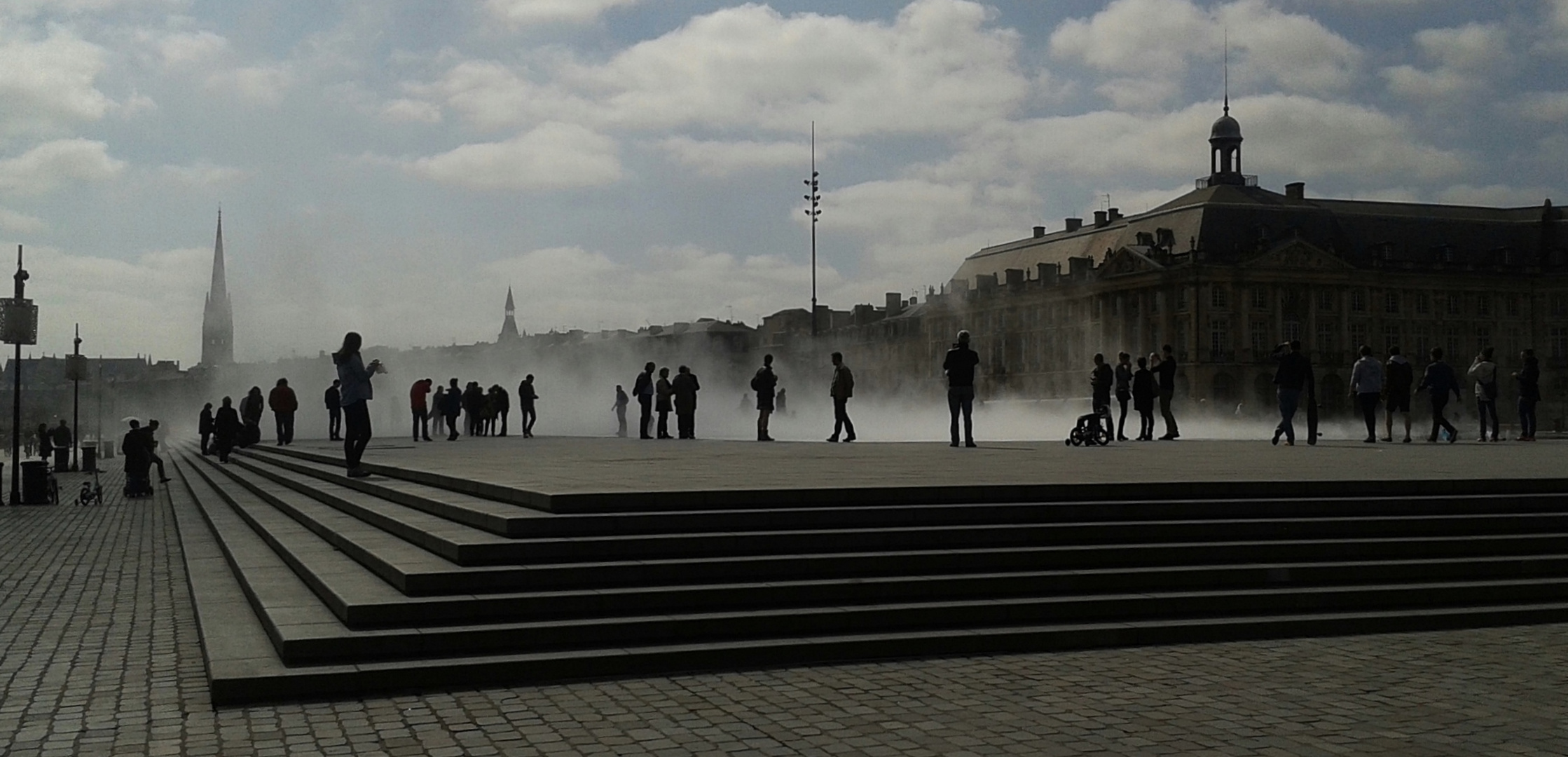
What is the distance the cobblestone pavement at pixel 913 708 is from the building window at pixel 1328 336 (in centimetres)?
9389

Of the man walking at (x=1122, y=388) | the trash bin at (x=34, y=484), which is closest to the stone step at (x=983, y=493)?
the man walking at (x=1122, y=388)

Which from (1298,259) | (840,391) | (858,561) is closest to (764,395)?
(840,391)

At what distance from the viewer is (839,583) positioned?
953 centimetres

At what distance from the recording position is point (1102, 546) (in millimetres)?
10672

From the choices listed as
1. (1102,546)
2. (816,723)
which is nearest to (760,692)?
(816,723)

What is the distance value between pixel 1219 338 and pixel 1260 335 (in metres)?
3.09

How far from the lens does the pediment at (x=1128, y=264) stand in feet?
314

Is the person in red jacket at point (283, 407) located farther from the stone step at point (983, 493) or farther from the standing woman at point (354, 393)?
the stone step at point (983, 493)

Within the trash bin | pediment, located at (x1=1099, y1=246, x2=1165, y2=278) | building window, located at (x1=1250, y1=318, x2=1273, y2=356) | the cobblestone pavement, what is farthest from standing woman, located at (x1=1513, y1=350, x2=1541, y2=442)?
building window, located at (x1=1250, y1=318, x2=1273, y2=356)

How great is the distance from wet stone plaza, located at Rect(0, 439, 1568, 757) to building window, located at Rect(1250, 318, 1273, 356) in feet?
292

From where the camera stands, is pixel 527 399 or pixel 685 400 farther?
pixel 527 399

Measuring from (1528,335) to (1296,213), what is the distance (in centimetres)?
2176

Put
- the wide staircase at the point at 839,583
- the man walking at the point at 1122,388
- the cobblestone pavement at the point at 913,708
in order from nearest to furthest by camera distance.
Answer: the cobblestone pavement at the point at 913,708
the wide staircase at the point at 839,583
the man walking at the point at 1122,388

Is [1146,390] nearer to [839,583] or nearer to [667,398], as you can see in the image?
[667,398]
